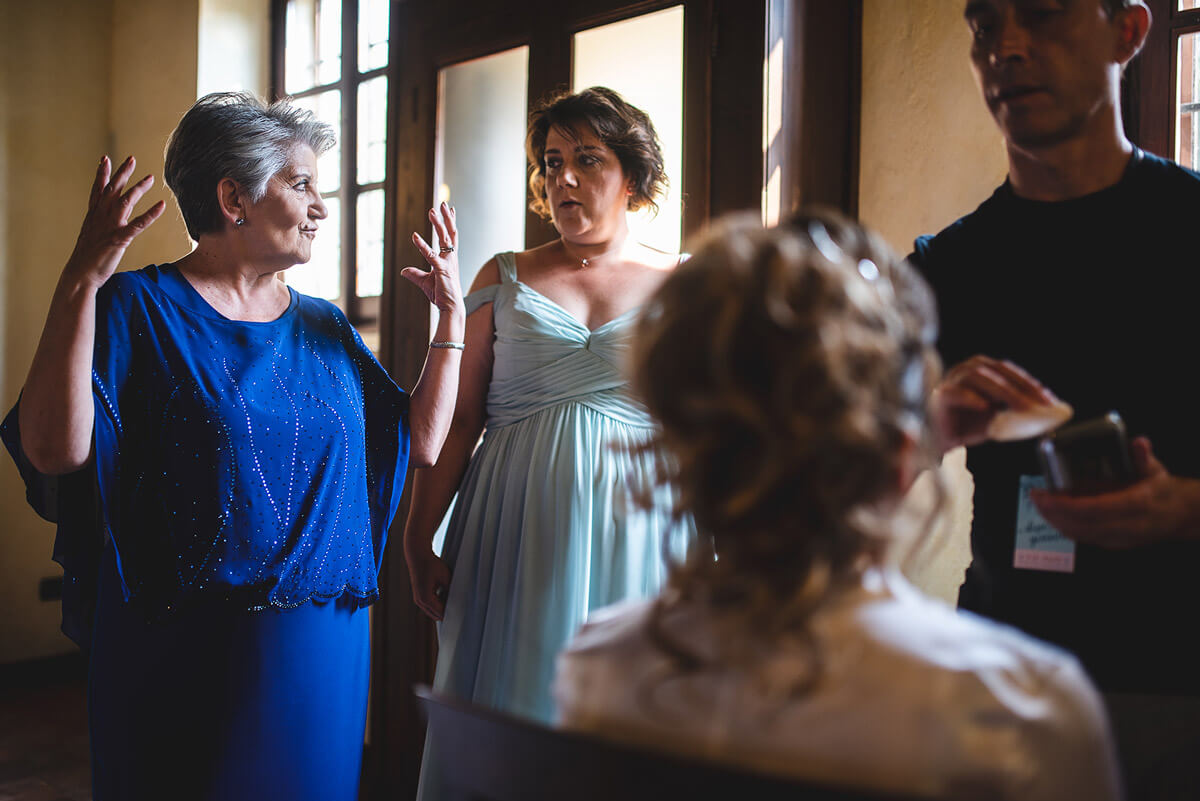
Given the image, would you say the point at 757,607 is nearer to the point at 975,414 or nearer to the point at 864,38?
the point at 975,414

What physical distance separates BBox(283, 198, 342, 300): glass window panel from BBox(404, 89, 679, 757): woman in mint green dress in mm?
1677

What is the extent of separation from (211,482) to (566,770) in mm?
1171

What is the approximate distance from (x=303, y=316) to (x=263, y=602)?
1.87ft

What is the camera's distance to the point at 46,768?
314 cm

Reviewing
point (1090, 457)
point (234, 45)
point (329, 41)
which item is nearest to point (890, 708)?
point (1090, 457)

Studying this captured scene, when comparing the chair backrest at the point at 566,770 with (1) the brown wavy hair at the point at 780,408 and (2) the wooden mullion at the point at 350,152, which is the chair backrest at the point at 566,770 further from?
(2) the wooden mullion at the point at 350,152

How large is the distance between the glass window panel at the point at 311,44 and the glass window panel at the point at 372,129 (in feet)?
0.90

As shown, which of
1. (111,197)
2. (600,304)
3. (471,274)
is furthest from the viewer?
(471,274)

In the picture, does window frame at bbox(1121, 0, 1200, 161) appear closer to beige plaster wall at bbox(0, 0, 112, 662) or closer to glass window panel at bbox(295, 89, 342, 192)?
glass window panel at bbox(295, 89, 342, 192)

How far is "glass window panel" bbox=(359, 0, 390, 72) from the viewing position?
133 inches

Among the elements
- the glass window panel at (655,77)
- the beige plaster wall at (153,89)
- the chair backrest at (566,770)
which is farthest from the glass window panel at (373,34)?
the chair backrest at (566,770)

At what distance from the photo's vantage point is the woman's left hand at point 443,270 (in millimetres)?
1815

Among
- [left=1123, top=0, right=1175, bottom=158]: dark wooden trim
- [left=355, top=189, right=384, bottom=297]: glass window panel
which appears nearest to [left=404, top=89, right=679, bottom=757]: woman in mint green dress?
[left=1123, top=0, right=1175, bottom=158]: dark wooden trim

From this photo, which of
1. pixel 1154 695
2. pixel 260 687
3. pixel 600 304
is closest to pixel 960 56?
pixel 600 304
